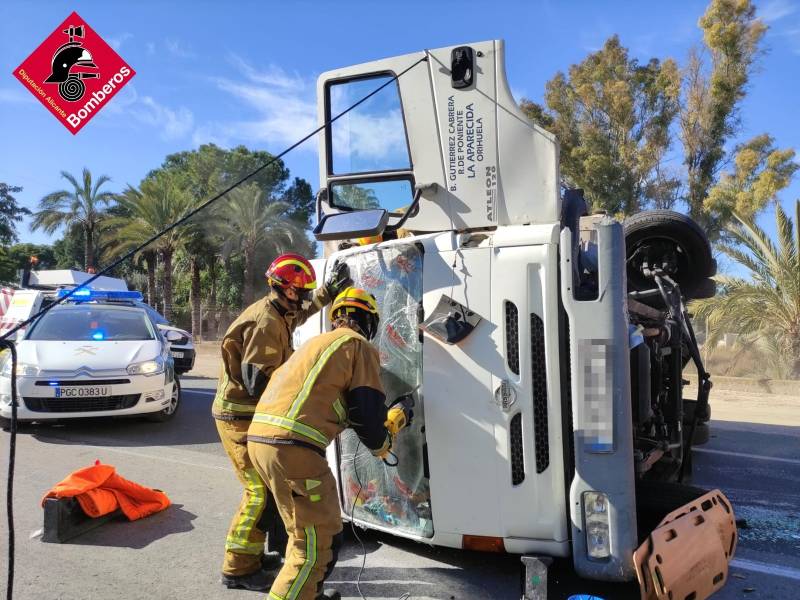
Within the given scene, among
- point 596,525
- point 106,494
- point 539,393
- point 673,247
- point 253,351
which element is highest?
point 673,247

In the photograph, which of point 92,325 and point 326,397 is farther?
point 92,325

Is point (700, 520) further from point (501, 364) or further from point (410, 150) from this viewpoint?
point (410, 150)

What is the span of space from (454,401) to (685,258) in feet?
9.38

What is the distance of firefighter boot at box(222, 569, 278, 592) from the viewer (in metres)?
3.31

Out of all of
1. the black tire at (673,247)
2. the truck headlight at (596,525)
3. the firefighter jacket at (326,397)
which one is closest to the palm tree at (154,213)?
the black tire at (673,247)

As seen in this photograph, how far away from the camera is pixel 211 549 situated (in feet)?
12.8

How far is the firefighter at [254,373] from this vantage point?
11.0 feet

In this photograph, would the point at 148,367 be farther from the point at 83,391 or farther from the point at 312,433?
the point at 312,433

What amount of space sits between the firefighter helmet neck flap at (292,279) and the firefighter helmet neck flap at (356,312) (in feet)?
1.64

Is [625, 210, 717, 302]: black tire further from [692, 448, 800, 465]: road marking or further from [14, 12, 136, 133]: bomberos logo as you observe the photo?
[14, 12, 136, 133]: bomberos logo

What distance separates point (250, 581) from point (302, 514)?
0.92 m

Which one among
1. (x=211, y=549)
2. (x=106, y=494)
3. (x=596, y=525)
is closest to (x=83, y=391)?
(x=106, y=494)

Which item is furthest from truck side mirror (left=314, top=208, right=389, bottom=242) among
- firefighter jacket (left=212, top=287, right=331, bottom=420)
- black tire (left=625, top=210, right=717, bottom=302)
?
black tire (left=625, top=210, right=717, bottom=302)

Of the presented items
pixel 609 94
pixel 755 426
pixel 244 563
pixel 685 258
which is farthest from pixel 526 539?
pixel 609 94
